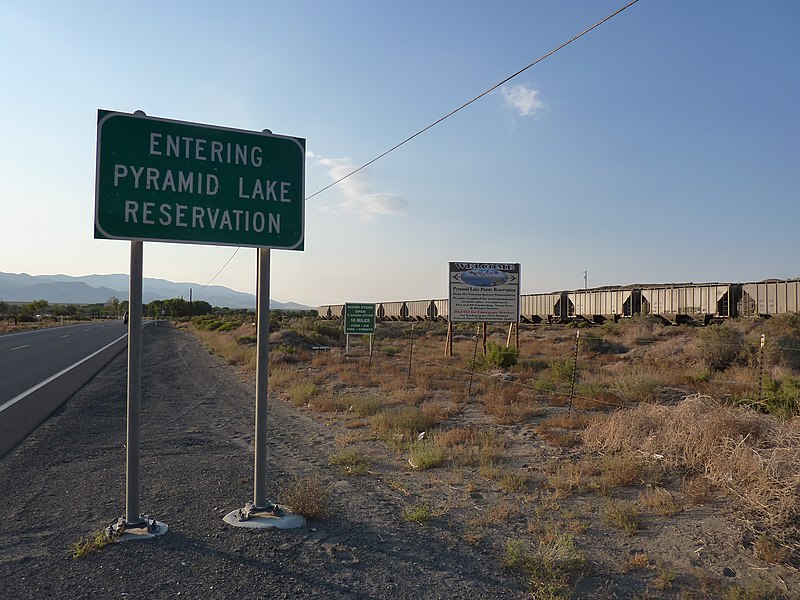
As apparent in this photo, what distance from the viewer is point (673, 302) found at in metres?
40.8

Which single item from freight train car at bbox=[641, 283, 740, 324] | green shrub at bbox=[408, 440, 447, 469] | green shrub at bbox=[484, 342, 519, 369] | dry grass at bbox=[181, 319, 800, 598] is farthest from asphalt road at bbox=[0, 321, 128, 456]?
freight train car at bbox=[641, 283, 740, 324]

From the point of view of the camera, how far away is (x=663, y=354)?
2170 cm

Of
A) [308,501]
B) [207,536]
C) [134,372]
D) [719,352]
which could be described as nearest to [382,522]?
[308,501]

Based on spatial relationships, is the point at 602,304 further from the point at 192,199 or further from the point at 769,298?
the point at 192,199

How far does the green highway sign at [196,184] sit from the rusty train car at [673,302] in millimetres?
27274

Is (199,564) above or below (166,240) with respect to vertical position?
below

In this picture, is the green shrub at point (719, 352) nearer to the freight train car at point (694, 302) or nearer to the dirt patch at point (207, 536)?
the dirt patch at point (207, 536)

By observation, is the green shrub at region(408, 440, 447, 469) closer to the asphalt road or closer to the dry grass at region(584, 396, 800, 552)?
the dry grass at region(584, 396, 800, 552)

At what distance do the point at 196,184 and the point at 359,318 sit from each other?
17807 millimetres

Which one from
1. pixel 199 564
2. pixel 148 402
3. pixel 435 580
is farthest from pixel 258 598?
pixel 148 402

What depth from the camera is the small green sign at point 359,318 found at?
2250cm

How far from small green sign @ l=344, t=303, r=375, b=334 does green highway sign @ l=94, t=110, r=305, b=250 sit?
56.7 feet

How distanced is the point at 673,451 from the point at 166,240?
20.5 feet

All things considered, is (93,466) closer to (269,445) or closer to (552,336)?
(269,445)
